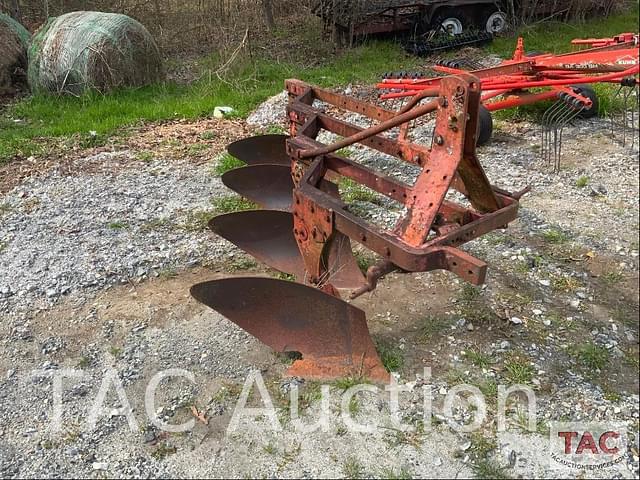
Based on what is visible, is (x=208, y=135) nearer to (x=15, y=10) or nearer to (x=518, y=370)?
(x=518, y=370)

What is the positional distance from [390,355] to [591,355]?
913mm

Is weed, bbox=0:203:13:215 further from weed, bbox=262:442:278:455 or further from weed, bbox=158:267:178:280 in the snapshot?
weed, bbox=262:442:278:455

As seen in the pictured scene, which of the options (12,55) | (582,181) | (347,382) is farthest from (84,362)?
(12,55)

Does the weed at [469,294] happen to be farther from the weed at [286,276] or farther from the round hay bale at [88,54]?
the round hay bale at [88,54]

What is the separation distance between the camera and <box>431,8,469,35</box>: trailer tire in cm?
954

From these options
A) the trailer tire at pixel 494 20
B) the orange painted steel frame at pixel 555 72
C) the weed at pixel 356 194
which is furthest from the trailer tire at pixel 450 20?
the weed at pixel 356 194

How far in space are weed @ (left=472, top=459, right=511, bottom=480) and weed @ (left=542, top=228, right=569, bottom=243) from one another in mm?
1888

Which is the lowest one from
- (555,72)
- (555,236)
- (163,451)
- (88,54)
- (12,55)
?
(163,451)

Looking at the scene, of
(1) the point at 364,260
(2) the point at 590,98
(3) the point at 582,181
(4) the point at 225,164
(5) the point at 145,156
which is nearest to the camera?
(1) the point at 364,260

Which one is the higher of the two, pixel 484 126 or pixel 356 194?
pixel 484 126

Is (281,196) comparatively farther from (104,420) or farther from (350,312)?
(104,420)

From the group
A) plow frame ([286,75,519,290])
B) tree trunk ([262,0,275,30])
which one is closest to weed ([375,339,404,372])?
plow frame ([286,75,519,290])

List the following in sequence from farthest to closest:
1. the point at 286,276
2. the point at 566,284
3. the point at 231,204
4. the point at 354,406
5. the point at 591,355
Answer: the point at 231,204, the point at 286,276, the point at 566,284, the point at 591,355, the point at 354,406

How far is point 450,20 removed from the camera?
9.64 meters
